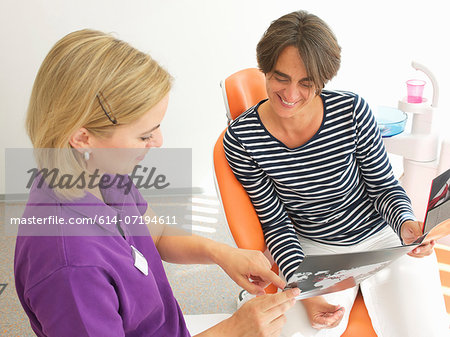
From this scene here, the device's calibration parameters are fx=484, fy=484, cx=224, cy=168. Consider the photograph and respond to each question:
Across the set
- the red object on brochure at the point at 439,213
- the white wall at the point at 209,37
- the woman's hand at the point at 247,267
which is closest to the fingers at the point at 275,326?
the woman's hand at the point at 247,267

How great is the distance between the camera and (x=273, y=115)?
5.10 feet

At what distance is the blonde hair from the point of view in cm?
87

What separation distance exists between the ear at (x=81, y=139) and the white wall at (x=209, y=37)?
179 cm

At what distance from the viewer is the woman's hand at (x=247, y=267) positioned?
128 cm

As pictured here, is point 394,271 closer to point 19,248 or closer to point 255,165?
point 255,165

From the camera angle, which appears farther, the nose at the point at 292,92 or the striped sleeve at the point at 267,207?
the striped sleeve at the point at 267,207

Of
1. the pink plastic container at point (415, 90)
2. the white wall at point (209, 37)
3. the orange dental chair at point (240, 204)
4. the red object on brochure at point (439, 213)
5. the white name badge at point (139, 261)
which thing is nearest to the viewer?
the white name badge at point (139, 261)

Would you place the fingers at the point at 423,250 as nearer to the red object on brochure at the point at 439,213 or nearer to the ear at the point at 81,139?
the red object on brochure at the point at 439,213

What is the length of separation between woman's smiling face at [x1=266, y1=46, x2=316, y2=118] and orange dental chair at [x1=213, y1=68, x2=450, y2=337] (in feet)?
0.70

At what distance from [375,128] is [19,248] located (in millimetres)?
1083

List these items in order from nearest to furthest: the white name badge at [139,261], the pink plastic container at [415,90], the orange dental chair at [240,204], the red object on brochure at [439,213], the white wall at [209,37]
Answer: the white name badge at [139,261], the red object on brochure at [439,213], the orange dental chair at [240,204], the pink plastic container at [415,90], the white wall at [209,37]

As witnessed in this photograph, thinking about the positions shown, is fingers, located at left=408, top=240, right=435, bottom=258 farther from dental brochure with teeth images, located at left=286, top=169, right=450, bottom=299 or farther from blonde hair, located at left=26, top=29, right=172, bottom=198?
blonde hair, located at left=26, top=29, right=172, bottom=198

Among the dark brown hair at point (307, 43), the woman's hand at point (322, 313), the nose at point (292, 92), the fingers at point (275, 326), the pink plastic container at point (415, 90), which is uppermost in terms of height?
the dark brown hair at point (307, 43)

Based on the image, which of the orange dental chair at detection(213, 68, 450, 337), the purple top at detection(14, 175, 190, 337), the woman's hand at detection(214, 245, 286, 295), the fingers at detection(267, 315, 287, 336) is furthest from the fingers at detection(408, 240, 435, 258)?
the purple top at detection(14, 175, 190, 337)
